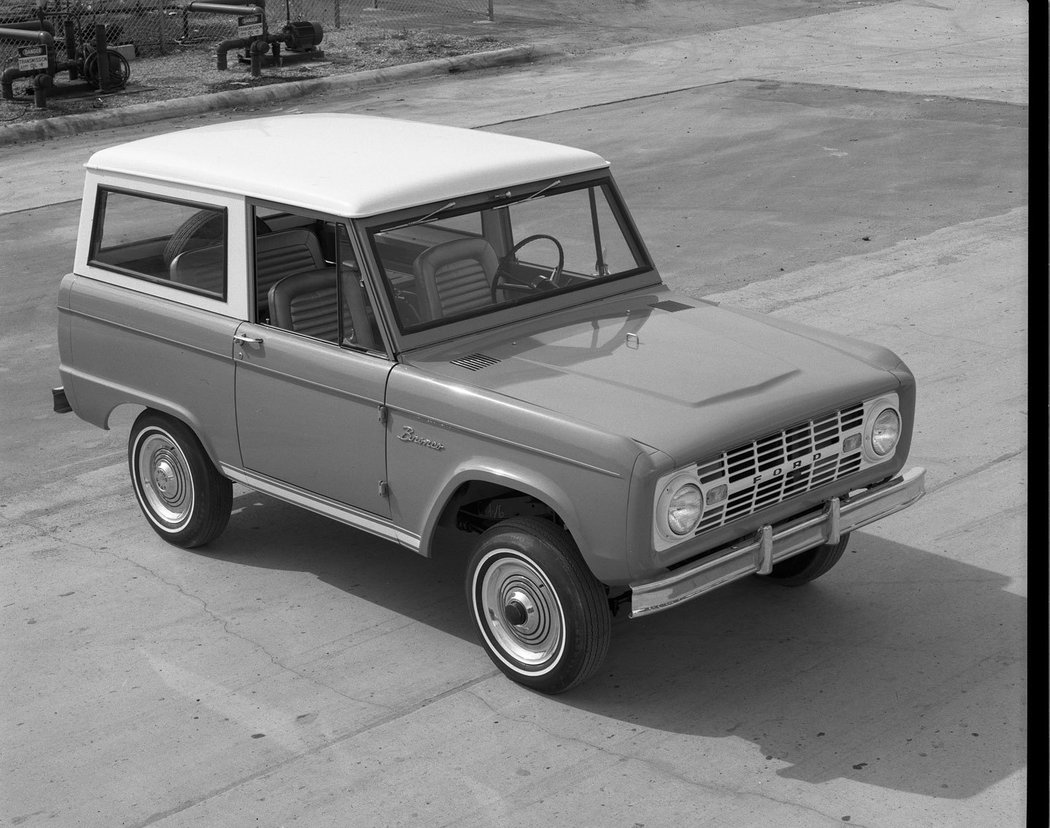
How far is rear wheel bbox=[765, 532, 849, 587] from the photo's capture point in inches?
235

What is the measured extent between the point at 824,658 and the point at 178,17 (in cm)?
1904

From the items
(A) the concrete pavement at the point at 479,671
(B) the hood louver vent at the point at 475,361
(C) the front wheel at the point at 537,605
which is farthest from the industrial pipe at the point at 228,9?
(C) the front wheel at the point at 537,605

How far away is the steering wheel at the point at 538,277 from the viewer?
6047 mm

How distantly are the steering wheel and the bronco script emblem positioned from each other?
0.77 metres

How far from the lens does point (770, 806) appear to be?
4.60 meters

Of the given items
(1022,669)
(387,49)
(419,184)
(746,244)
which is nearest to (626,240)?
(419,184)

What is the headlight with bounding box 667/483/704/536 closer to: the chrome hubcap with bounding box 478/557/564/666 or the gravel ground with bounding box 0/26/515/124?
the chrome hubcap with bounding box 478/557/564/666

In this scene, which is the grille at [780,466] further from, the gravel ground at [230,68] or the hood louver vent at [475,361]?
the gravel ground at [230,68]

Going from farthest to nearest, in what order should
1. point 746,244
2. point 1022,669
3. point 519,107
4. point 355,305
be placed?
1. point 519,107
2. point 746,244
3. point 355,305
4. point 1022,669

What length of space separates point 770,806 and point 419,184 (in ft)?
9.29

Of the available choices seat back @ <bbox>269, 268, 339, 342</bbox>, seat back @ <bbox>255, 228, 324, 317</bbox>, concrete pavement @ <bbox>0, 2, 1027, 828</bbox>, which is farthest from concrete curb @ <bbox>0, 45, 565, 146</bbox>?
seat back @ <bbox>269, 268, 339, 342</bbox>

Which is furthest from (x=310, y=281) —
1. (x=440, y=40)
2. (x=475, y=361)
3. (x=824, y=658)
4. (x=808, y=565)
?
(x=440, y=40)

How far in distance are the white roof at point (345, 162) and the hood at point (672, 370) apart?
65 centimetres

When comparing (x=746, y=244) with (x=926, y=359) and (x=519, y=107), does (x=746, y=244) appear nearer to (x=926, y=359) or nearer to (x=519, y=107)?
(x=926, y=359)
